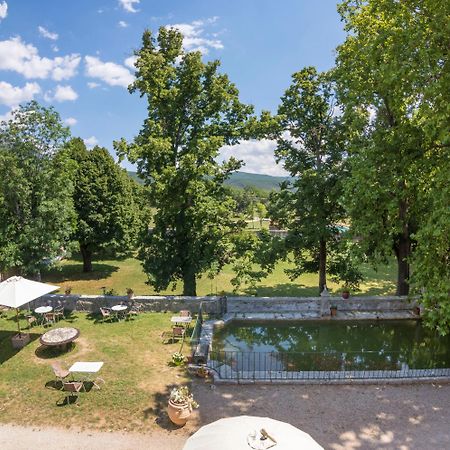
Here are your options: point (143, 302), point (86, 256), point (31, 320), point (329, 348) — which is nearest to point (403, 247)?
point (329, 348)

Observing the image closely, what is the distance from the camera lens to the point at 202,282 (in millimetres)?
34969

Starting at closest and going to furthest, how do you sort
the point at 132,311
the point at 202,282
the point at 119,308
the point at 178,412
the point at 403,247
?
1. the point at 178,412
2. the point at 119,308
3. the point at 132,311
4. the point at 403,247
5. the point at 202,282

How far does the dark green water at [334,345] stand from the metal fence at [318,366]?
4cm

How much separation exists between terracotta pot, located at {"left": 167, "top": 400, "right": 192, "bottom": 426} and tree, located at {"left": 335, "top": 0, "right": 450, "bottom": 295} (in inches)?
387

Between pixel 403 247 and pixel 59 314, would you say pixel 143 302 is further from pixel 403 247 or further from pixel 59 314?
pixel 403 247

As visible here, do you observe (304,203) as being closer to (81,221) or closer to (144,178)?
(144,178)

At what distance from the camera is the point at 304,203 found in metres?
23.7

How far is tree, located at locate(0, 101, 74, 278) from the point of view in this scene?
2388 cm

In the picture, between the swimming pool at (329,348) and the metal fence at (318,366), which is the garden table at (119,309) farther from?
the metal fence at (318,366)

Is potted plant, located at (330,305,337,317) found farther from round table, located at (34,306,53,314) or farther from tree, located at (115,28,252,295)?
round table, located at (34,306,53,314)

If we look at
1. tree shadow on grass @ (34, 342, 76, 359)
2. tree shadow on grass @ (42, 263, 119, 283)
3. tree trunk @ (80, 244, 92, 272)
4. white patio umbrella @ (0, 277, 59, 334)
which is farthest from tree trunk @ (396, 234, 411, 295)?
tree trunk @ (80, 244, 92, 272)

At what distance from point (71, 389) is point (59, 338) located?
3841mm

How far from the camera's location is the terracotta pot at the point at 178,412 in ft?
38.1

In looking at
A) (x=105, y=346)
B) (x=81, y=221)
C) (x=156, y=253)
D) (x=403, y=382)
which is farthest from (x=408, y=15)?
(x=81, y=221)
